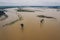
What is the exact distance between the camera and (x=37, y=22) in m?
1.35

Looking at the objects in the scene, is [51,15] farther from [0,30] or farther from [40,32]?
[0,30]

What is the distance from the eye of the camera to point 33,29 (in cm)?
133

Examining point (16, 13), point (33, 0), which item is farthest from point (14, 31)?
point (33, 0)

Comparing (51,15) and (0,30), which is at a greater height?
(51,15)

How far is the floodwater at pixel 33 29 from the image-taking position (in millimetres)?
1280

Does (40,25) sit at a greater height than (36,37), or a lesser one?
greater

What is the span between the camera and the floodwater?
50.4 inches

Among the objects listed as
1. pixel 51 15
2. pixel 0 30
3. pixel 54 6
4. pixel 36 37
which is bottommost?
pixel 36 37

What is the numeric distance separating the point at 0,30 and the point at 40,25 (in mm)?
484

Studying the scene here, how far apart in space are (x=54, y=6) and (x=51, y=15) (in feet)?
0.44

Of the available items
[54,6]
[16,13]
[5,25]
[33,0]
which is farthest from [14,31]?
[54,6]

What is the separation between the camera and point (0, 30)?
1.27 meters

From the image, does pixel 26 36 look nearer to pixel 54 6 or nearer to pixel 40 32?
pixel 40 32

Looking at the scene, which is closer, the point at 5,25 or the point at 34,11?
the point at 5,25
